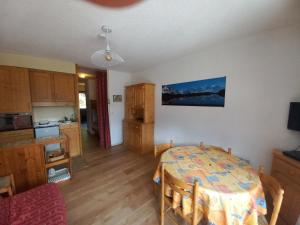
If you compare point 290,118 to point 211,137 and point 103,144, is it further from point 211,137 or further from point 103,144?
point 103,144

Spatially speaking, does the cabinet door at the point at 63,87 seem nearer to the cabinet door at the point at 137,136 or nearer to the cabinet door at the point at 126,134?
the cabinet door at the point at 126,134

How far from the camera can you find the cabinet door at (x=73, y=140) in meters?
3.06

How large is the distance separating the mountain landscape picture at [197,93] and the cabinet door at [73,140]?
2345 mm

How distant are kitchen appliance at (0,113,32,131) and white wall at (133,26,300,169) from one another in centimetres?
330

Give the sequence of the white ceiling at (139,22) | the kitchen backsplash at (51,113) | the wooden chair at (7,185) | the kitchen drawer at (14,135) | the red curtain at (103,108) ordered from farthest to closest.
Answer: the red curtain at (103,108) → the kitchen backsplash at (51,113) → the kitchen drawer at (14,135) → the wooden chair at (7,185) → the white ceiling at (139,22)

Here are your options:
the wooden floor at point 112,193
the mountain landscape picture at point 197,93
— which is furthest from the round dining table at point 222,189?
the mountain landscape picture at point 197,93

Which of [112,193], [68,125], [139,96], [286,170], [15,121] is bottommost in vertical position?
[112,193]

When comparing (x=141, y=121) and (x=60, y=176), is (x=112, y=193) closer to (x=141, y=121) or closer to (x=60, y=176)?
(x=60, y=176)

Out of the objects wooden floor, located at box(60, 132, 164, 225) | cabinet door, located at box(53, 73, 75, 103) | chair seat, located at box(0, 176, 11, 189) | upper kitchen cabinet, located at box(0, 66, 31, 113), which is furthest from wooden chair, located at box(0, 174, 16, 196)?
cabinet door, located at box(53, 73, 75, 103)

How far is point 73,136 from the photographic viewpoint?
3123 mm

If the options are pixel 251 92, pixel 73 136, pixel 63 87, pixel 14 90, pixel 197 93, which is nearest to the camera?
pixel 251 92

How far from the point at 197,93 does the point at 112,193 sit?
2335 mm

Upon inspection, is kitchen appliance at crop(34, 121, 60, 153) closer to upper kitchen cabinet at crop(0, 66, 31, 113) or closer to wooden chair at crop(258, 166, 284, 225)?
upper kitchen cabinet at crop(0, 66, 31, 113)

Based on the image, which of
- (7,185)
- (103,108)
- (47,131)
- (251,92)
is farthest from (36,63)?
(251,92)
